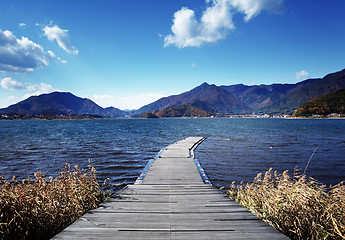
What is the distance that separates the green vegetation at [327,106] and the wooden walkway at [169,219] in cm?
18880

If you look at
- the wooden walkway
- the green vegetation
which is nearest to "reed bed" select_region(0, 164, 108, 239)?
the wooden walkway

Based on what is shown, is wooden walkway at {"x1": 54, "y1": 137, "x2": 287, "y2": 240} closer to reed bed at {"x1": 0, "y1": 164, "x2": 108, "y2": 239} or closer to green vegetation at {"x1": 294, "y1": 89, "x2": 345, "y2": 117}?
reed bed at {"x1": 0, "y1": 164, "x2": 108, "y2": 239}

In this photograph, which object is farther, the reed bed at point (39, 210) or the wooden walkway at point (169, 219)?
the reed bed at point (39, 210)

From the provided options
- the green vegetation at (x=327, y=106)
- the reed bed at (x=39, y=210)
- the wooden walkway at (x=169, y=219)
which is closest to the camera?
the wooden walkway at (x=169, y=219)

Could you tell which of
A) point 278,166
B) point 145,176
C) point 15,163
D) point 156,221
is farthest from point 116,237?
point 15,163

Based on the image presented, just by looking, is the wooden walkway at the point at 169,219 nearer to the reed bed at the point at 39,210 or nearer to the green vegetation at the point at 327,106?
the reed bed at the point at 39,210

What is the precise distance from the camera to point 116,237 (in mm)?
3285

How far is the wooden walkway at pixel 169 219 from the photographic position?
3.40 metres

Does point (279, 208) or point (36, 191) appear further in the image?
point (36, 191)

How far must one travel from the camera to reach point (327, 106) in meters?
152

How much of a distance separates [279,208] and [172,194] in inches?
116

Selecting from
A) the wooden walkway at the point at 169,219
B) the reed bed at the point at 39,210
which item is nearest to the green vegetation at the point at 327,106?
the wooden walkway at the point at 169,219

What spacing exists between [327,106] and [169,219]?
642 feet

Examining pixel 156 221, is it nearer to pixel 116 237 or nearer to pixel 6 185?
pixel 116 237
